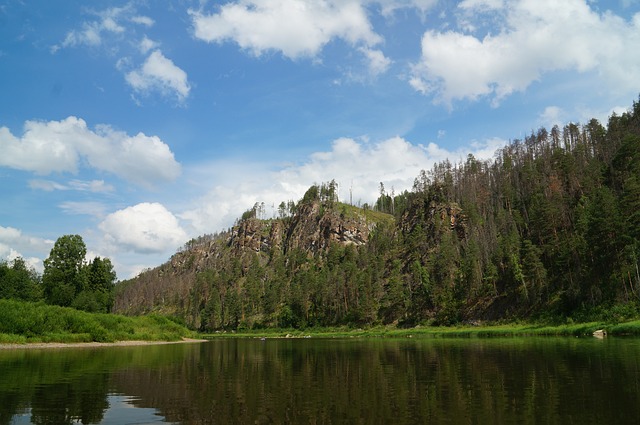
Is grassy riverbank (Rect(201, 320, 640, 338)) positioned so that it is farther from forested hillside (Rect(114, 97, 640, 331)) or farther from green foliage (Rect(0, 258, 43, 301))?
green foliage (Rect(0, 258, 43, 301))

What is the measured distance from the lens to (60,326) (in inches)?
3095

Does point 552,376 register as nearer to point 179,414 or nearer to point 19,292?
point 179,414

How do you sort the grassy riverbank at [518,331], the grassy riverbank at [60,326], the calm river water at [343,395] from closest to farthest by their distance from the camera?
the calm river water at [343,395] → the grassy riverbank at [518,331] → the grassy riverbank at [60,326]

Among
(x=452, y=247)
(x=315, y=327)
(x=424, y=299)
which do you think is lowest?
(x=315, y=327)

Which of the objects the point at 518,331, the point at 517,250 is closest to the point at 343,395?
the point at 518,331

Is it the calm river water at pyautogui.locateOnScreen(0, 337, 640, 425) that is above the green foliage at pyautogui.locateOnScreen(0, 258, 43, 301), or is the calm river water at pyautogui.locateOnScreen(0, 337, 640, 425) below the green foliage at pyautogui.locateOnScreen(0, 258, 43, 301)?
below

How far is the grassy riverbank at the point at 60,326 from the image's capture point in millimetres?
69688

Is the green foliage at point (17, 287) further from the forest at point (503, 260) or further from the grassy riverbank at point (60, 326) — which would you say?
the grassy riverbank at point (60, 326)

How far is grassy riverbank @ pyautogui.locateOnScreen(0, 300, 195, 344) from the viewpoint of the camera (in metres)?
69.7

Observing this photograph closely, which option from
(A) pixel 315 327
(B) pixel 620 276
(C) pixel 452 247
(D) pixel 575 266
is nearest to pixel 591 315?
(B) pixel 620 276

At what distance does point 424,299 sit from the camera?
142 m

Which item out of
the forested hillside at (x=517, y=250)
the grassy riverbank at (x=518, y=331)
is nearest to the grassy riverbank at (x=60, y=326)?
the grassy riverbank at (x=518, y=331)

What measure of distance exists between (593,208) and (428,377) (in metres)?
89.3

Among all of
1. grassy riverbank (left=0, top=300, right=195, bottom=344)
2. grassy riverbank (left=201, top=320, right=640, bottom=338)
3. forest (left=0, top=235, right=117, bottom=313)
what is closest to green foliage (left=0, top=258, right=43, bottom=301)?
forest (left=0, top=235, right=117, bottom=313)
